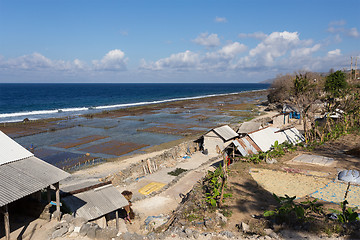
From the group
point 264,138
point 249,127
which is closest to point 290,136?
point 264,138

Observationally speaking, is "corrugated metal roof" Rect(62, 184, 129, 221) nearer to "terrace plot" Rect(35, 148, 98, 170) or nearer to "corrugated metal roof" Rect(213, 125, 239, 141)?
"terrace plot" Rect(35, 148, 98, 170)

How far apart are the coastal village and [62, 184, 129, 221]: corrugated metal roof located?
0.15 ft

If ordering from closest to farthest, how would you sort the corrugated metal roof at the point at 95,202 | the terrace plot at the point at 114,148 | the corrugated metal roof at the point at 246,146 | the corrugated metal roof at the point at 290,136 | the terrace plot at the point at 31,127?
the corrugated metal roof at the point at 95,202 < the corrugated metal roof at the point at 246,146 < the corrugated metal roof at the point at 290,136 < the terrace plot at the point at 114,148 < the terrace plot at the point at 31,127

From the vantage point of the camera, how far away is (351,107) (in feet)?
99.7

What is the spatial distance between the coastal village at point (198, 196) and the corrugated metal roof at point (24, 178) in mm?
31

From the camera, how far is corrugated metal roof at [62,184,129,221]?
12.1m


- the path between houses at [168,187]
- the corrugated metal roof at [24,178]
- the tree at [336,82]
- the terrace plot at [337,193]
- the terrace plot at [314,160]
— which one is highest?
the tree at [336,82]

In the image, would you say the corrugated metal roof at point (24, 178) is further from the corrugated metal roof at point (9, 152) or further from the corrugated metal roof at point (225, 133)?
the corrugated metal roof at point (225, 133)

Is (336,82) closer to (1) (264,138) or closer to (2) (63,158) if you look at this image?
(1) (264,138)

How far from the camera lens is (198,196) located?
13.7 meters

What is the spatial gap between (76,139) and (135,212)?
2387 centimetres

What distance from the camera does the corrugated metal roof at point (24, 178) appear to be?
944 cm

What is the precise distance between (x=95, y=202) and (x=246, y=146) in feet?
42.0

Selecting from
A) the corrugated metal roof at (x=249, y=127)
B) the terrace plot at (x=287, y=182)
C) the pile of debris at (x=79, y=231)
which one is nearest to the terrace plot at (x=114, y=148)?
the corrugated metal roof at (x=249, y=127)
